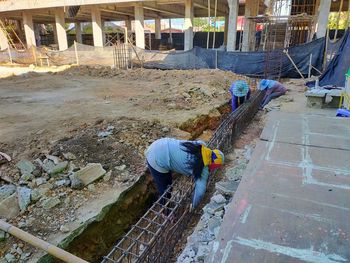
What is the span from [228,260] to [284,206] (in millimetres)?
719

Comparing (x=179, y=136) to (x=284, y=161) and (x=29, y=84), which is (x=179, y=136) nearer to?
(x=284, y=161)

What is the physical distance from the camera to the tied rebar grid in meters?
2.38

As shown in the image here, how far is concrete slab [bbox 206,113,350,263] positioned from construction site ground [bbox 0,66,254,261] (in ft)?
6.27

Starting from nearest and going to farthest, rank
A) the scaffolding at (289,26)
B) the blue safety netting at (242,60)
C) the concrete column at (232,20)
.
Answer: the blue safety netting at (242,60), the scaffolding at (289,26), the concrete column at (232,20)

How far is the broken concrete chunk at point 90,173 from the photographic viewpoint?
3674 mm

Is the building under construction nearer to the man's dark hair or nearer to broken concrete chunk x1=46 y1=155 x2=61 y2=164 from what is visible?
broken concrete chunk x1=46 y1=155 x2=61 y2=164

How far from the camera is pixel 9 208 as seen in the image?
125 inches

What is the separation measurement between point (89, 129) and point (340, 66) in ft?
22.9

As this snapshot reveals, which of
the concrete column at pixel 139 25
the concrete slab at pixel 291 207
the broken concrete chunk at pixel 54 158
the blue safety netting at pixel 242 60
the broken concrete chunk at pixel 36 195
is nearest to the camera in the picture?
the concrete slab at pixel 291 207

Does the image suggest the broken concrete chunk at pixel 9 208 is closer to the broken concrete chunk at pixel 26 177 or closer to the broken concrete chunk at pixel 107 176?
the broken concrete chunk at pixel 26 177

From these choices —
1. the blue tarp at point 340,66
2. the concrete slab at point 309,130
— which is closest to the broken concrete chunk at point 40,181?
the concrete slab at point 309,130

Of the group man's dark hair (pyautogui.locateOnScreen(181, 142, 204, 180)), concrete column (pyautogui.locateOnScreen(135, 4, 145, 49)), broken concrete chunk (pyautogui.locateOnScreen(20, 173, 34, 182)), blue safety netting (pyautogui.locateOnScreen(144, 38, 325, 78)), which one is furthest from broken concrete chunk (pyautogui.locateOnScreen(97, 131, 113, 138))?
concrete column (pyautogui.locateOnScreen(135, 4, 145, 49))

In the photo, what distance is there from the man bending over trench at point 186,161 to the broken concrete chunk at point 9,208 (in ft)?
5.48

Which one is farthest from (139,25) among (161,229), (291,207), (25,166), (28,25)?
(291,207)
